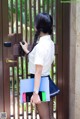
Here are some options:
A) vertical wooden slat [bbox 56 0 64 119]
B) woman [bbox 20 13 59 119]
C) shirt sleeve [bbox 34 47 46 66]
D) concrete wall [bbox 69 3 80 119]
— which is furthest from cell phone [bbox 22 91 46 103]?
vertical wooden slat [bbox 56 0 64 119]

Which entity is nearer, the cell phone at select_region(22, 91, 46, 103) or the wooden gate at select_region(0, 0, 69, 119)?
Result: the cell phone at select_region(22, 91, 46, 103)

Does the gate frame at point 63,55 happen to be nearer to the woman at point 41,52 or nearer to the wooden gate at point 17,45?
the wooden gate at point 17,45

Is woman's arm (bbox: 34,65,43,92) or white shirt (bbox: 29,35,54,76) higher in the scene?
white shirt (bbox: 29,35,54,76)

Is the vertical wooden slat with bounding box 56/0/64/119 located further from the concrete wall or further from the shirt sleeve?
the shirt sleeve

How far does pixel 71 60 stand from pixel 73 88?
0.31 metres

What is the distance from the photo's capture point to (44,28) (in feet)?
9.93

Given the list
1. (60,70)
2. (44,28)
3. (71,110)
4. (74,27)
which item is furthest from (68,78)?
(44,28)

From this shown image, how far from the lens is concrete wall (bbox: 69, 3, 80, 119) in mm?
3289

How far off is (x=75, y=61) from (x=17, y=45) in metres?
0.65

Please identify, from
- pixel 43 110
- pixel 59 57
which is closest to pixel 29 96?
pixel 43 110

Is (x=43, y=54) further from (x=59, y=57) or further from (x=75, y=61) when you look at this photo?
(x=59, y=57)

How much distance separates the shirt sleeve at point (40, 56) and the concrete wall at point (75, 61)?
1.69ft

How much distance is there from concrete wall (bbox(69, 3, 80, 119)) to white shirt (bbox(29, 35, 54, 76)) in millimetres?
399

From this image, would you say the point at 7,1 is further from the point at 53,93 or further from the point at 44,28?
the point at 53,93
